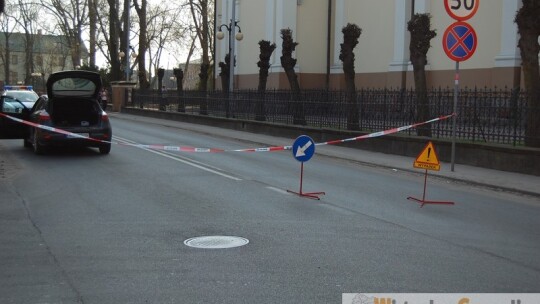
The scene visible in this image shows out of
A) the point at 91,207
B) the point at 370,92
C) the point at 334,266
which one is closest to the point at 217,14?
the point at 370,92

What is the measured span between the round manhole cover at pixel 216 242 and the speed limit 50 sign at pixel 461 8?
8.61 metres

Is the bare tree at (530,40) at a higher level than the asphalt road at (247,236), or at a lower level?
higher

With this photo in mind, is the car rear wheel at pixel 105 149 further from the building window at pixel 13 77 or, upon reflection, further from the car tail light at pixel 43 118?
the building window at pixel 13 77

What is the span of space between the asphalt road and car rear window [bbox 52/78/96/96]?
11.2 feet

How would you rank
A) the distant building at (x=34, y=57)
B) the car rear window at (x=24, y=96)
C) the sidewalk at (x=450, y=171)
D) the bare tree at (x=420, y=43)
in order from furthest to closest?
1. the distant building at (x=34, y=57)
2. the car rear window at (x=24, y=96)
3. the bare tree at (x=420, y=43)
4. the sidewalk at (x=450, y=171)

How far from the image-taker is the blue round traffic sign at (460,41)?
13211mm

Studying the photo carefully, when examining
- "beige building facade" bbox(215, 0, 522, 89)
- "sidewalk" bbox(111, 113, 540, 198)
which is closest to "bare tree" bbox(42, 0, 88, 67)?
"beige building facade" bbox(215, 0, 522, 89)

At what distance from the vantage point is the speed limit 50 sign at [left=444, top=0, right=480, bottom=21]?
43.2ft

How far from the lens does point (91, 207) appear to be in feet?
28.7

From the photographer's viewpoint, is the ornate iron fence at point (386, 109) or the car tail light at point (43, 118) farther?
the car tail light at point (43, 118)

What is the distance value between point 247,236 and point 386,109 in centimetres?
1220

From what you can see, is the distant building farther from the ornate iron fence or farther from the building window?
the ornate iron fence

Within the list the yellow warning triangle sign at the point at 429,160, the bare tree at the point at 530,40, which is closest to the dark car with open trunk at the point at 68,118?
the yellow warning triangle sign at the point at 429,160

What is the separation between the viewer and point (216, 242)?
22.2 ft
